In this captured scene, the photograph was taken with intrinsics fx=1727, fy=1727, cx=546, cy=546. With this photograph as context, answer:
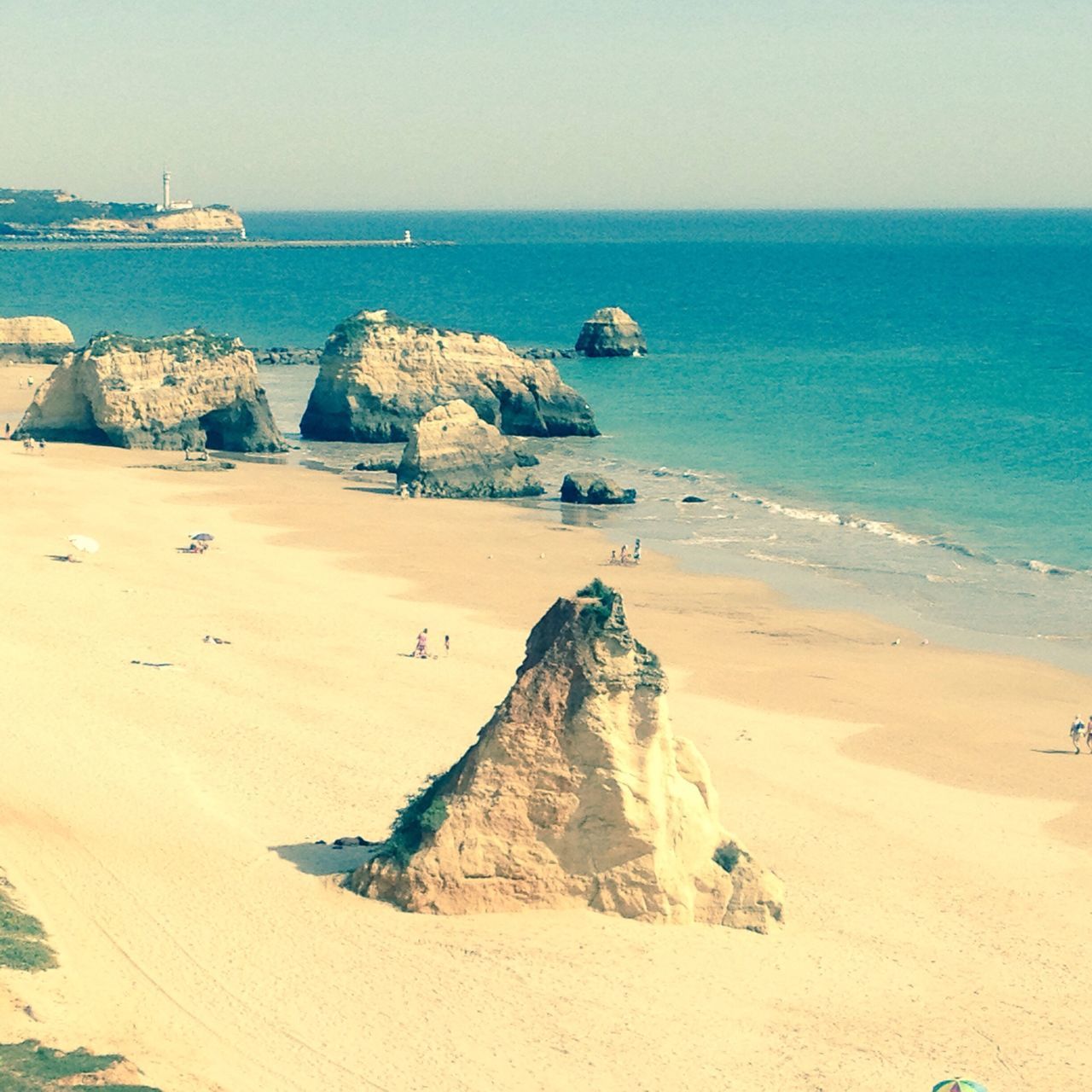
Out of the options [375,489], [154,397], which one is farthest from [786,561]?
[154,397]

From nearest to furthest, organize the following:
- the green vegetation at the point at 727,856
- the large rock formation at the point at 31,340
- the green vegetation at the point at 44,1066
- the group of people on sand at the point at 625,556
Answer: the green vegetation at the point at 44,1066 → the green vegetation at the point at 727,856 → the group of people on sand at the point at 625,556 → the large rock formation at the point at 31,340

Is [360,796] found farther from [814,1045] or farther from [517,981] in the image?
[814,1045]

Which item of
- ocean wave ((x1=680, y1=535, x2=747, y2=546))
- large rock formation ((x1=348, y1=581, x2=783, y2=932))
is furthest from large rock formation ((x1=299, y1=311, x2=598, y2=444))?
large rock formation ((x1=348, y1=581, x2=783, y2=932))

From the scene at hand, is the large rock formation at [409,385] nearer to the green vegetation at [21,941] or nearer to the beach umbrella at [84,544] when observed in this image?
the beach umbrella at [84,544]

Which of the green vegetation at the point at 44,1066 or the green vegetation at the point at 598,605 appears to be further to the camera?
the green vegetation at the point at 598,605

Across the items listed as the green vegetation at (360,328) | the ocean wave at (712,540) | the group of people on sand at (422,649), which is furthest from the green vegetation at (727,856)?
the green vegetation at (360,328)

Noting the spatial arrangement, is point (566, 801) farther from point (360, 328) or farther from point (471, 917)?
point (360, 328)

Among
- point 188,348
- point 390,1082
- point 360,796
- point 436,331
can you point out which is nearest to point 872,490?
point 436,331
